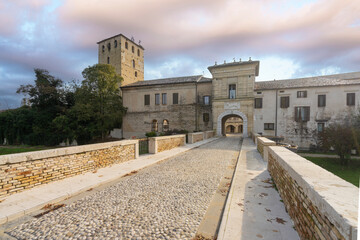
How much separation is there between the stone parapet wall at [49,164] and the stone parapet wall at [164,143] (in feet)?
9.36

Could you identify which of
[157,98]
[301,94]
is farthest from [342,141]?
[157,98]

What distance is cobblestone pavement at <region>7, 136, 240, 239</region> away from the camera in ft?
8.84

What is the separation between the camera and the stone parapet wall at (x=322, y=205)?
1392 mm

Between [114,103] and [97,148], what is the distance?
19.4 metres

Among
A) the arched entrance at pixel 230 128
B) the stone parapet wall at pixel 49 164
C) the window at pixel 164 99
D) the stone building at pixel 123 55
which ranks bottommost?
the arched entrance at pixel 230 128

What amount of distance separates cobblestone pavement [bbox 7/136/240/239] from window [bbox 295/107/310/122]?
22104 millimetres

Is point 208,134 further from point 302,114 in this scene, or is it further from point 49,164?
point 49,164

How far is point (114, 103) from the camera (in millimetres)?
24250

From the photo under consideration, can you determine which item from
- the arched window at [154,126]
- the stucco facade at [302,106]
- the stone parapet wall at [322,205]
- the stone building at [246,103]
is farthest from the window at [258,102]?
the stone parapet wall at [322,205]

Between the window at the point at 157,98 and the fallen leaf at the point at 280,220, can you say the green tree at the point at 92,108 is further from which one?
the fallen leaf at the point at 280,220

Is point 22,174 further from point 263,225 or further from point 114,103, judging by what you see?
point 114,103

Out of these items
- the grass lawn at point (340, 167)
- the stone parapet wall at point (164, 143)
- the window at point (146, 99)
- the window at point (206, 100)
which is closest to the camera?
the stone parapet wall at point (164, 143)

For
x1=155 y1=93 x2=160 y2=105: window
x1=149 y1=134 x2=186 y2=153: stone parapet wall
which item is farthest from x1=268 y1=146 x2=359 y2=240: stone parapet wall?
x1=155 y1=93 x2=160 y2=105: window

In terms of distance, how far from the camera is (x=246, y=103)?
21.5m
